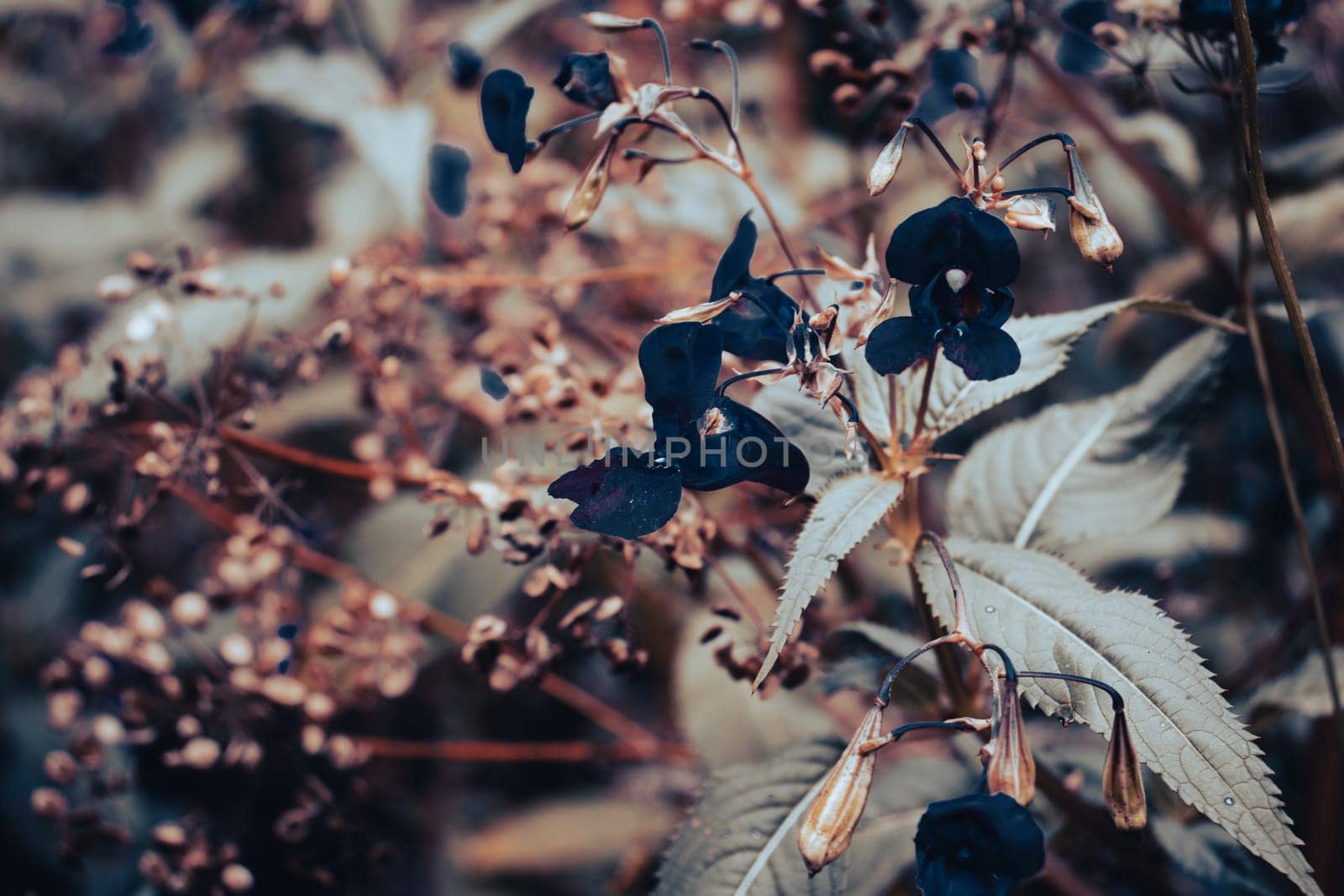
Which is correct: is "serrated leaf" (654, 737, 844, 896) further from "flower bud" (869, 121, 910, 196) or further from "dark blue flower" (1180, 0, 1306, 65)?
"dark blue flower" (1180, 0, 1306, 65)

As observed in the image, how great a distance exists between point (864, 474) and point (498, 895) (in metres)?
1.05

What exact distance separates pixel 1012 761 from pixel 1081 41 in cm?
67

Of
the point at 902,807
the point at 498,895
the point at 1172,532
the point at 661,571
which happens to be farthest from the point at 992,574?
the point at 498,895

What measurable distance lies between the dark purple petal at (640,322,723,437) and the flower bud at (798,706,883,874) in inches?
7.4

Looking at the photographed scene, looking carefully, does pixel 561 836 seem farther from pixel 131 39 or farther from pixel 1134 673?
pixel 131 39

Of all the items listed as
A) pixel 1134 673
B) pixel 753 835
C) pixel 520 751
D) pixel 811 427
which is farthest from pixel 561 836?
pixel 1134 673

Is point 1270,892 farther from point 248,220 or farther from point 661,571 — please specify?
point 248,220

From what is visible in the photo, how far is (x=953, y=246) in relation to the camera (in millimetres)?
494

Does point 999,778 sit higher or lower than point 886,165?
lower

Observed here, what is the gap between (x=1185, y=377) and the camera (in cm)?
72

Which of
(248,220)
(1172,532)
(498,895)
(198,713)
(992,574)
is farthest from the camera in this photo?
(248,220)

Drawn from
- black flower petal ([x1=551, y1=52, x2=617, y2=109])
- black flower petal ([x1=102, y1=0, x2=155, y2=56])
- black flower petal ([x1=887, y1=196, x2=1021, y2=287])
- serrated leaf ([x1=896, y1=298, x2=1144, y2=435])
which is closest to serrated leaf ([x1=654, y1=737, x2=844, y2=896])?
serrated leaf ([x1=896, y1=298, x2=1144, y2=435])

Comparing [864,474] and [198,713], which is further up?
[864,474]

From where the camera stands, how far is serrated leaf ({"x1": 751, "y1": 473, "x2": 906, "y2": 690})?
42cm
